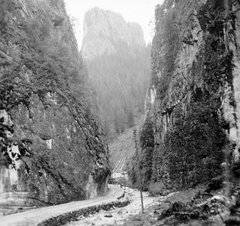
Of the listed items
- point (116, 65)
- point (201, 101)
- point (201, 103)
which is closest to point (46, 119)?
point (201, 103)

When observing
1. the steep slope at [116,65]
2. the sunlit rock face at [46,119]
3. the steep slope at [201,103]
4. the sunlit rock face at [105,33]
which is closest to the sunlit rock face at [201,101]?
the steep slope at [201,103]

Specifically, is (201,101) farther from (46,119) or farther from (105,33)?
(105,33)

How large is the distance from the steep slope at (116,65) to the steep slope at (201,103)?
3538cm

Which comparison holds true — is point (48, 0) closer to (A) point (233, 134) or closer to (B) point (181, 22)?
(B) point (181, 22)

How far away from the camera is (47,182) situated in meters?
19.8

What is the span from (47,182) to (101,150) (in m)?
10.2

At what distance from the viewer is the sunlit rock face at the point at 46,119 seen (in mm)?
18781

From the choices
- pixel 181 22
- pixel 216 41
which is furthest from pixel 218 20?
pixel 181 22

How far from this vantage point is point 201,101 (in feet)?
77.4

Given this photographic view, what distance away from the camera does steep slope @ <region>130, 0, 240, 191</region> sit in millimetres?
19516

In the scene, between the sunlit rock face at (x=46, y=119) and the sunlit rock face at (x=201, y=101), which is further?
the sunlit rock face at (x=201, y=101)

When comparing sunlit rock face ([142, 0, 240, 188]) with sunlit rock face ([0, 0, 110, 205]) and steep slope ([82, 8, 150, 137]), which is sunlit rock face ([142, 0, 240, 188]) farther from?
steep slope ([82, 8, 150, 137])

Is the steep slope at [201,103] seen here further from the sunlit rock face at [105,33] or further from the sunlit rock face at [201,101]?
the sunlit rock face at [105,33]

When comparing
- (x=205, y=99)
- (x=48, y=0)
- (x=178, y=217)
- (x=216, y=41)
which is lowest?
(x=178, y=217)
